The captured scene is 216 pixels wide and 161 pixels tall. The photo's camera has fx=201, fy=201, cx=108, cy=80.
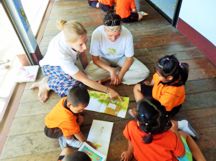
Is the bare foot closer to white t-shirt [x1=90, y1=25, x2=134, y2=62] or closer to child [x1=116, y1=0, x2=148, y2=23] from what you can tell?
white t-shirt [x1=90, y1=25, x2=134, y2=62]

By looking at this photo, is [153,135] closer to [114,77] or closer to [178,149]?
[178,149]

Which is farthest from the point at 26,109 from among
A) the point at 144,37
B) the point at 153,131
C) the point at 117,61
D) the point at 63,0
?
the point at 63,0

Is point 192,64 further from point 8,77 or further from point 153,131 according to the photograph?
point 8,77

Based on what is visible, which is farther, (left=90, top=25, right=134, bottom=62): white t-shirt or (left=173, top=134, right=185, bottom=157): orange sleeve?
(left=90, top=25, right=134, bottom=62): white t-shirt

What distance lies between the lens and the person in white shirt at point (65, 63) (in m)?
1.38

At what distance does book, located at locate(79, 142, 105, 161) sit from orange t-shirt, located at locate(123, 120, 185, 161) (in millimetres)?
336

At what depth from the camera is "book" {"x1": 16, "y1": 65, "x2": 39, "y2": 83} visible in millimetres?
1914

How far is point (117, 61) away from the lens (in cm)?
188

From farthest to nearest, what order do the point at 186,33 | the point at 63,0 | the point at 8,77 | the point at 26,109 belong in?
the point at 63,0 < the point at 186,33 < the point at 8,77 < the point at 26,109

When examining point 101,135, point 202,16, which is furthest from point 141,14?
point 101,135

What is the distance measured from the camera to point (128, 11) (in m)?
2.68

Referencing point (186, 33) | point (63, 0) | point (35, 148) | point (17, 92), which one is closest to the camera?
point (35, 148)

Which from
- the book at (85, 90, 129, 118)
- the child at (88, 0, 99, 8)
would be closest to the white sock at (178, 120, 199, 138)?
the book at (85, 90, 129, 118)

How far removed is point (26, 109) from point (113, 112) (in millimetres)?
733
